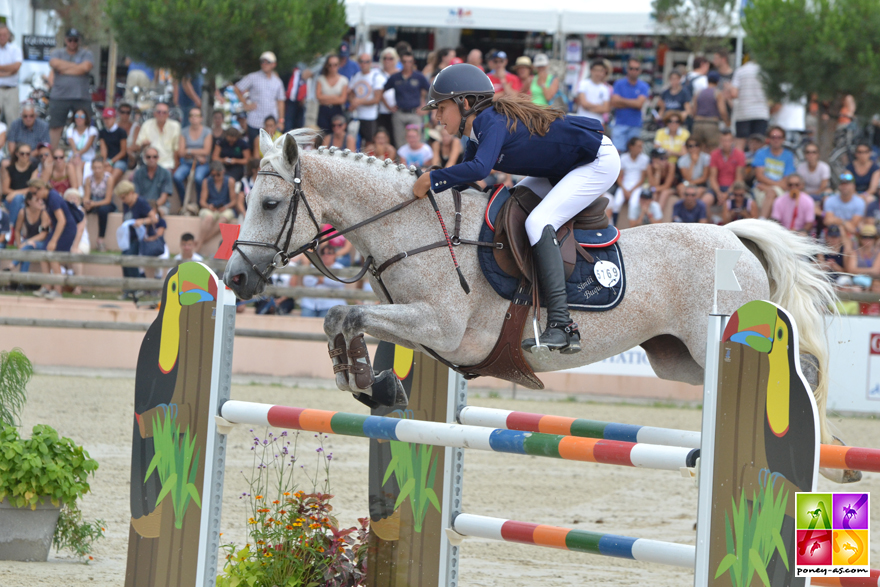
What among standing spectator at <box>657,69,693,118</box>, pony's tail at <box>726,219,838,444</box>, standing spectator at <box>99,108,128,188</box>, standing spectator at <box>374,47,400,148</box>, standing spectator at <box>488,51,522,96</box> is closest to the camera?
pony's tail at <box>726,219,838,444</box>

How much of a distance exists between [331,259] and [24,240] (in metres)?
3.45

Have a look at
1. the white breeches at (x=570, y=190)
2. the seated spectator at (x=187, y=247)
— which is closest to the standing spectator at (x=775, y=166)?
the seated spectator at (x=187, y=247)

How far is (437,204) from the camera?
3510 mm

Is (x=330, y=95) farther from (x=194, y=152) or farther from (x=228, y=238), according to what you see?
(x=228, y=238)

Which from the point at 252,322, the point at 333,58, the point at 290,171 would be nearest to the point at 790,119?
the point at 333,58

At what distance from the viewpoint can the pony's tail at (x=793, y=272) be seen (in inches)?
147

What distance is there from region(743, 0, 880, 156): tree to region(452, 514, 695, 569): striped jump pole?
29.7 ft

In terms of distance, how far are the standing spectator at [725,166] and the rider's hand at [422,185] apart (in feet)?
24.7

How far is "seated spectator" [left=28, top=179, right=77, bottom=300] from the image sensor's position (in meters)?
10.5

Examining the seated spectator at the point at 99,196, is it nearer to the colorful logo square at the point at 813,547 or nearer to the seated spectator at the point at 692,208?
the seated spectator at the point at 692,208

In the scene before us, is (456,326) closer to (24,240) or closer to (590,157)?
(590,157)

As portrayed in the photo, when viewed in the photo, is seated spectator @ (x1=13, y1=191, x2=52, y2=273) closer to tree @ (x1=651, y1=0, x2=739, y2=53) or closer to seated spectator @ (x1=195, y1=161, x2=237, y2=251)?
seated spectator @ (x1=195, y1=161, x2=237, y2=251)

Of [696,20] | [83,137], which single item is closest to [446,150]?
[83,137]

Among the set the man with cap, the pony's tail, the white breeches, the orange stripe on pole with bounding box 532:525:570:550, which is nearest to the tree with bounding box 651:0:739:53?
the man with cap
